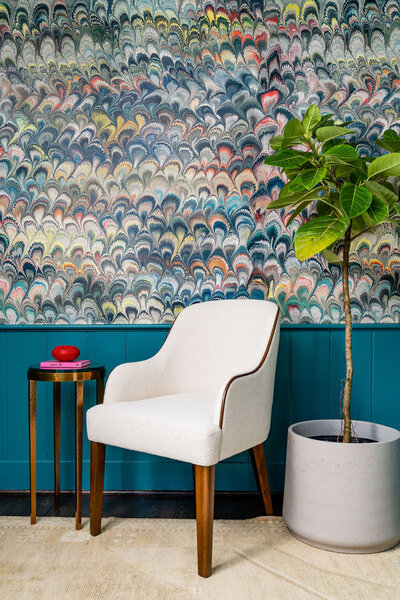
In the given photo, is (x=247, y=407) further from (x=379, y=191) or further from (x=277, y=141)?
(x=277, y=141)

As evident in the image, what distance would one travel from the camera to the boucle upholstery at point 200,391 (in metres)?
1.67

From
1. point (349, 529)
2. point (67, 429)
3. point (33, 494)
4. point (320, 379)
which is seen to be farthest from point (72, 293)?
point (349, 529)

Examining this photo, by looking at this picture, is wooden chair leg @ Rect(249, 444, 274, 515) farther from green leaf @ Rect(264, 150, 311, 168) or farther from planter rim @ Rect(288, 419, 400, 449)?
green leaf @ Rect(264, 150, 311, 168)

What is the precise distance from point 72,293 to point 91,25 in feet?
4.63

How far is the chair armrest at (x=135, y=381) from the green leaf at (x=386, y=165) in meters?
1.22

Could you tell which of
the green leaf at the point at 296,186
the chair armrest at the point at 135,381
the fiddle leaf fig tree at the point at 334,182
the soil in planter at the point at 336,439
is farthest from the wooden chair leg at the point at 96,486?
the green leaf at the point at 296,186

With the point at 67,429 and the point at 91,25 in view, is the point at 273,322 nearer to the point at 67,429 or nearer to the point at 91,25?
the point at 67,429

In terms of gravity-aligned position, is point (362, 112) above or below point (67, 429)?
above

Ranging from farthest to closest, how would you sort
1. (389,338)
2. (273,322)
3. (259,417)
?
(389,338) → (273,322) → (259,417)

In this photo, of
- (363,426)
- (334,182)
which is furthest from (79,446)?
(334,182)

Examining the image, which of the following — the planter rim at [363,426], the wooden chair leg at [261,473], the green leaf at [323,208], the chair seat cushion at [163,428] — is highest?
the green leaf at [323,208]

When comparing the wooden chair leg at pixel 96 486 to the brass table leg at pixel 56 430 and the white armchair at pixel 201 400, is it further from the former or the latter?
the brass table leg at pixel 56 430

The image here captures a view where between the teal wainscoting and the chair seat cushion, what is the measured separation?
23.8 inches

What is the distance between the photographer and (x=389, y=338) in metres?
2.45
